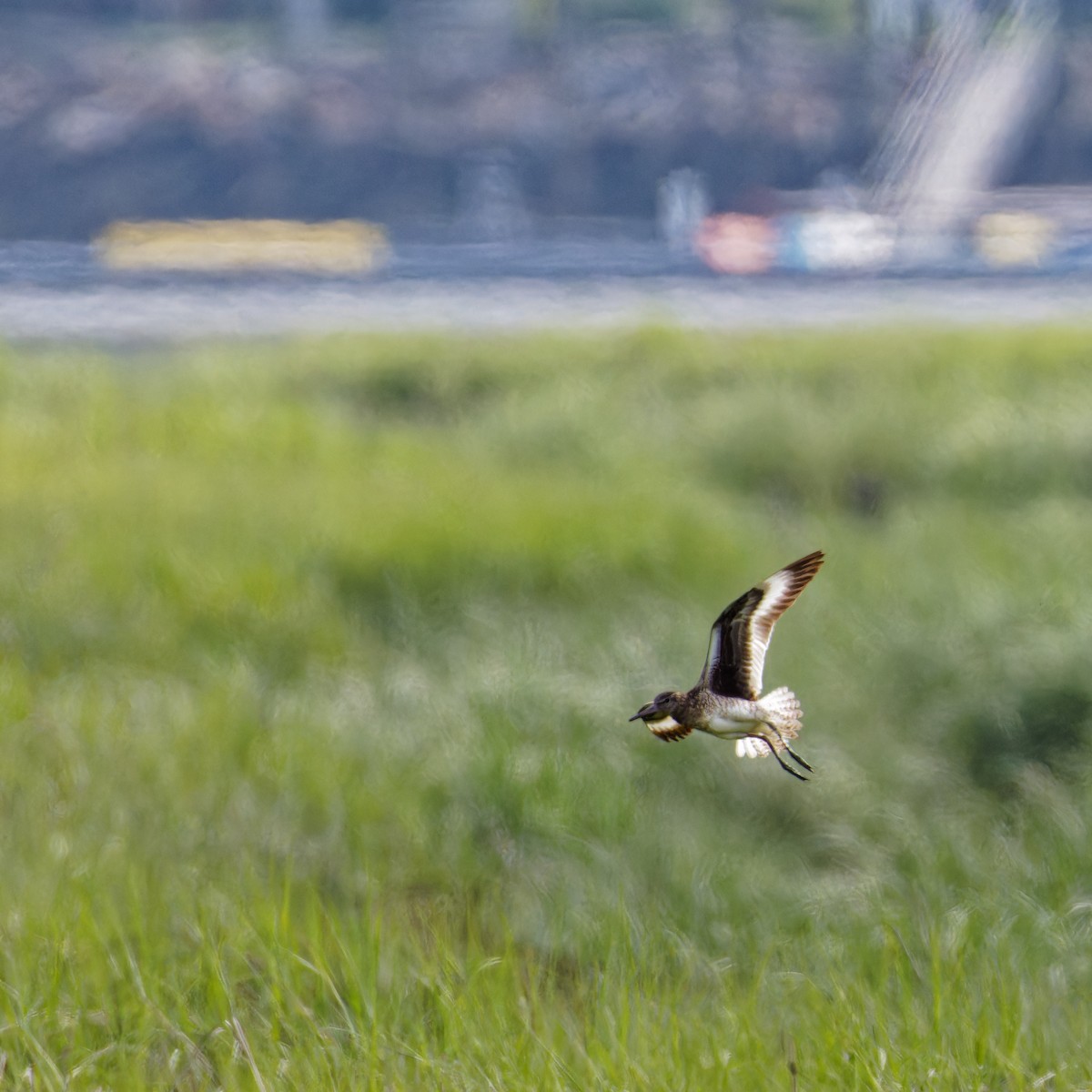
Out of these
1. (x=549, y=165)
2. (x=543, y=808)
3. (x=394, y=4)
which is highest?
(x=394, y=4)

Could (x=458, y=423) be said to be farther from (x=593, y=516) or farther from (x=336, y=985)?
(x=336, y=985)

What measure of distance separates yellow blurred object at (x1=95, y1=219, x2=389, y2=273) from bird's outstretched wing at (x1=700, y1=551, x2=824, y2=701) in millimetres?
18297

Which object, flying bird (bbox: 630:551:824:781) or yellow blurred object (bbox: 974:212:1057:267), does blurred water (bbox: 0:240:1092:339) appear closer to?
yellow blurred object (bbox: 974:212:1057:267)

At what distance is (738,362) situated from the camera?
11.7m

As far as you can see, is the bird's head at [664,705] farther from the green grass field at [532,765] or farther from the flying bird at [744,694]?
the green grass field at [532,765]

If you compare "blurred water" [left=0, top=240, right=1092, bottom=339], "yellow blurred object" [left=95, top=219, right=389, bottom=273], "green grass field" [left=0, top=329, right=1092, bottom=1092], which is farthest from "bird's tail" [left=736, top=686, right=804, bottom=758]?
"yellow blurred object" [left=95, top=219, right=389, bottom=273]

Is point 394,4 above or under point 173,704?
above

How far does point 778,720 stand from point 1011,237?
62.3 ft

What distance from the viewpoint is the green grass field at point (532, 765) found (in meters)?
2.81

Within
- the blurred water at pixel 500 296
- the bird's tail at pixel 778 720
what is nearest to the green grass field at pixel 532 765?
the bird's tail at pixel 778 720

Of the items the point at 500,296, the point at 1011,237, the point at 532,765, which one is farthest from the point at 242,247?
the point at 532,765

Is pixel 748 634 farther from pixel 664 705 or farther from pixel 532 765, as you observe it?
pixel 532 765

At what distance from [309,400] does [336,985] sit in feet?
26.3

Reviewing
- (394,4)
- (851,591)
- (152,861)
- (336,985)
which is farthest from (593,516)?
(394,4)
